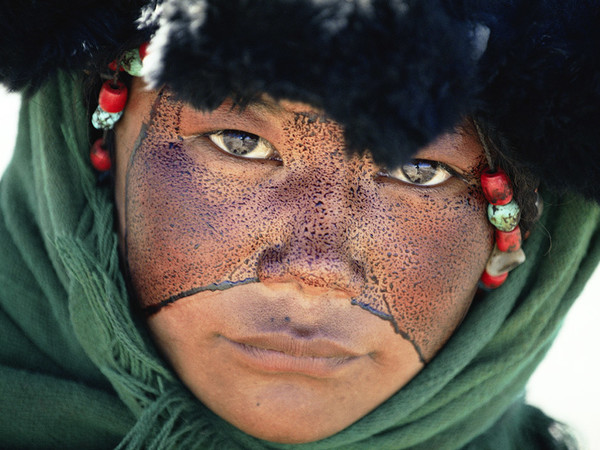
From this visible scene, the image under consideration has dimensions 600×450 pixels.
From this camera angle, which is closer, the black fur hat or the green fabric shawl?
the black fur hat

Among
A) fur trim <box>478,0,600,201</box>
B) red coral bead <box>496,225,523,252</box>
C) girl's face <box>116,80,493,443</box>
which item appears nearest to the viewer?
fur trim <box>478,0,600,201</box>

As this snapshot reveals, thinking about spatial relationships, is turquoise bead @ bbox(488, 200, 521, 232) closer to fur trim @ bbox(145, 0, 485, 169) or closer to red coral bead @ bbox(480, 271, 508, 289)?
red coral bead @ bbox(480, 271, 508, 289)

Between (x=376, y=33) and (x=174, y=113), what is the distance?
1.58ft

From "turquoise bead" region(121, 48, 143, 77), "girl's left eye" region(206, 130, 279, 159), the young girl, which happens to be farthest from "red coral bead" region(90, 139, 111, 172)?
"girl's left eye" region(206, 130, 279, 159)

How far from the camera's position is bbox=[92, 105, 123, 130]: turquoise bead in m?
1.50

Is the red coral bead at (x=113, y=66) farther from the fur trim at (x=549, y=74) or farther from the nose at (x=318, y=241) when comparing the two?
the fur trim at (x=549, y=74)

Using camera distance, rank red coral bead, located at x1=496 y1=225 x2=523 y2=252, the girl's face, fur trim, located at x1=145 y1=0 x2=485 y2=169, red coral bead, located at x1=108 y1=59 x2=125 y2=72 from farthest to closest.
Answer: red coral bead, located at x1=496 y1=225 x2=523 y2=252 < red coral bead, located at x1=108 y1=59 x2=125 y2=72 < the girl's face < fur trim, located at x1=145 y1=0 x2=485 y2=169

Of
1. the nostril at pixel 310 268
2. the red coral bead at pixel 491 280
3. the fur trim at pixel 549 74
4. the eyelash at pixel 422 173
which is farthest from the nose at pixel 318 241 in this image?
the red coral bead at pixel 491 280

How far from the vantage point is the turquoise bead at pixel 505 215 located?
4.91 ft

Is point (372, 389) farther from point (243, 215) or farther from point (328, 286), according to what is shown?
point (243, 215)

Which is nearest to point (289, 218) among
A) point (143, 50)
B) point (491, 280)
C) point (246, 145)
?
point (246, 145)

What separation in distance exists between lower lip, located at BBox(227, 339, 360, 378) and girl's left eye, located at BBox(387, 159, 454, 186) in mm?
375

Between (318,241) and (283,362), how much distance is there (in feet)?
0.80

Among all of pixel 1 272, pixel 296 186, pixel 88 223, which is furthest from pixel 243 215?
pixel 1 272
